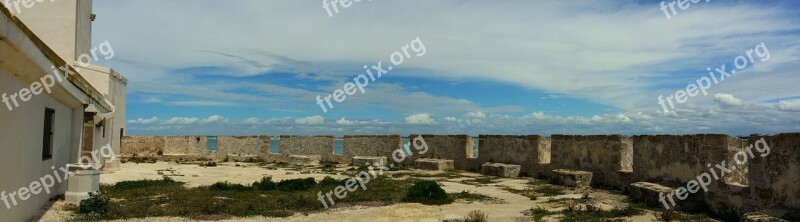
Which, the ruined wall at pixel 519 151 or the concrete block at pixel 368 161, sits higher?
the ruined wall at pixel 519 151

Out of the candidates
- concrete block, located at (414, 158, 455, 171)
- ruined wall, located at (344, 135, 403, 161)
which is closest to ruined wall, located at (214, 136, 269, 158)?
ruined wall, located at (344, 135, 403, 161)

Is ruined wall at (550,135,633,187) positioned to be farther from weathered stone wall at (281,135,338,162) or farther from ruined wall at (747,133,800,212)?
weathered stone wall at (281,135,338,162)

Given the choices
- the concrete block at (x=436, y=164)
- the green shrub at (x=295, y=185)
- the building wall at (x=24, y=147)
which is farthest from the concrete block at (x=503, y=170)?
the building wall at (x=24, y=147)

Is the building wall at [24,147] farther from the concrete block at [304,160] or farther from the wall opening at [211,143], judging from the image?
the wall opening at [211,143]

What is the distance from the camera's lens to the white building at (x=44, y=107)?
6.83 m

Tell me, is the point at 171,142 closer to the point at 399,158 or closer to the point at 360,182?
the point at 399,158

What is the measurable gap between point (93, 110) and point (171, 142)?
45.2 feet

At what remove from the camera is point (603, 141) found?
15.1m

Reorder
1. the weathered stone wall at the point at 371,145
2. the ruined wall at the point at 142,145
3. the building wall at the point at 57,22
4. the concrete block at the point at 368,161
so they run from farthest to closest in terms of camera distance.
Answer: the ruined wall at the point at 142,145 → the weathered stone wall at the point at 371,145 → the concrete block at the point at 368,161 → the building wall at the point at 57,22

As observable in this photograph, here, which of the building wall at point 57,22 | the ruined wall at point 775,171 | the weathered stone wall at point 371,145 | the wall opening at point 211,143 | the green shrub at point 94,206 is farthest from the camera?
the wall opening at point 211,143

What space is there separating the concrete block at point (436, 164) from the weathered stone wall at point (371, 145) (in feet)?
9.77

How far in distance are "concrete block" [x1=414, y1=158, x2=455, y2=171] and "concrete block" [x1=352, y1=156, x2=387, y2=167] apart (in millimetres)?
2067

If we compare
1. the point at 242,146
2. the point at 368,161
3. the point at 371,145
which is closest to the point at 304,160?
the point at 371,145

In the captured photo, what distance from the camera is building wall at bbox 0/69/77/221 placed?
6.91 meters
